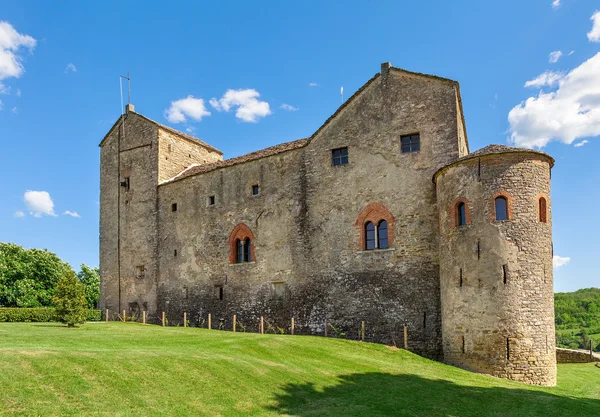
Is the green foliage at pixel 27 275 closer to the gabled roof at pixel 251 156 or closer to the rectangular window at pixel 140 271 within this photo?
the rectangular window at pixel 140 271

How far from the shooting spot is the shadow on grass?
13414 mm

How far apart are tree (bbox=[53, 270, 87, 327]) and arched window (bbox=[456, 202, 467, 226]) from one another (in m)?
18.5

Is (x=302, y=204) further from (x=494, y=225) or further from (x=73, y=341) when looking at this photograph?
(x=73, y=341)

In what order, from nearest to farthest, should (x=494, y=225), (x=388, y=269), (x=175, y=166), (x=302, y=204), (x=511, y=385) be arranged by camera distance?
(x=511, y=385) < (x=494, y=225) < (x=388, y=269) < (x=302, y=204) < (x=175, y=166)

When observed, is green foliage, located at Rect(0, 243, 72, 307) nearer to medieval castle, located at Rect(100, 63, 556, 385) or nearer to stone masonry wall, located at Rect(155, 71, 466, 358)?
medieval castle, located at Rect(100, 63, 556, 385)

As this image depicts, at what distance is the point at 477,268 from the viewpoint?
20531mm

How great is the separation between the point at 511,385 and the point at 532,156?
30.1ft

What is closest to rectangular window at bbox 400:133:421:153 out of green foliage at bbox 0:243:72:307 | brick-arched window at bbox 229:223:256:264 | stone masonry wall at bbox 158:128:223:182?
brick-arched window at bbox 229:223:256:264

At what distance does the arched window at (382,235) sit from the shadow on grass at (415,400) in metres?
8.56

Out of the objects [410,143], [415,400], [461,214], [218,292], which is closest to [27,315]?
[218,292]

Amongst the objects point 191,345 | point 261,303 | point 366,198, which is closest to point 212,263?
point 261,303

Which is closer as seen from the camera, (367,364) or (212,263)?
(367,364)

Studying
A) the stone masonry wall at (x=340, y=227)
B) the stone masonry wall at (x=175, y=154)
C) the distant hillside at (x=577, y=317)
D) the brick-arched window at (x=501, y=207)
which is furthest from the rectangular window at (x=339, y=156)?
the distant hillside at (x=577, y=317)

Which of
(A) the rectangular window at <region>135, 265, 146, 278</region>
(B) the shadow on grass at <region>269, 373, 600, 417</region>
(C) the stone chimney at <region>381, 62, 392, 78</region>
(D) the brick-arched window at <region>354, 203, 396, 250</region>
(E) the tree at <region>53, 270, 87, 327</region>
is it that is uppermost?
(C) the stone chimney at <region>381, 62, 392, 78</region>
